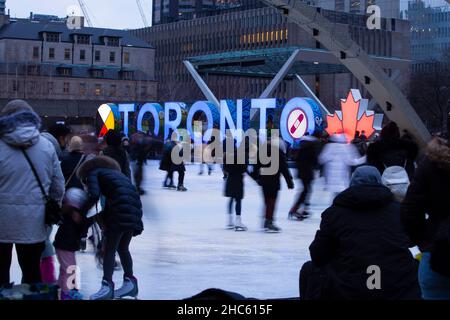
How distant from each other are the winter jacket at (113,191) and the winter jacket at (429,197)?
244 cm

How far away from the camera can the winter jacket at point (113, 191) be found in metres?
6.12

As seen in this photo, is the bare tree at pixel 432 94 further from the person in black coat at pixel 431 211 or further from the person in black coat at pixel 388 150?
the person in black coat at pixel 431 211

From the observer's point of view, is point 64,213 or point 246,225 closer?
point 64,213

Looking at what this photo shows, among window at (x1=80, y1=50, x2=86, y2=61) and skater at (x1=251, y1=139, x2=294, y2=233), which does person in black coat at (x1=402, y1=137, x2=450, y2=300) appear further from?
window at (x1=80, y1=50, x2=86, y2=61)

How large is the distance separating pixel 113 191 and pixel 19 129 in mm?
1300

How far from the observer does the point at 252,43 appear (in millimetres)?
85500

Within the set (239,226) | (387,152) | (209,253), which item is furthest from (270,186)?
(209,253)

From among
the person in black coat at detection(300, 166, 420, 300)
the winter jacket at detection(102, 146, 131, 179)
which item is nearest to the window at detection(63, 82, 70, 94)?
the winter jacket at detection(102, 146, 131, 179)

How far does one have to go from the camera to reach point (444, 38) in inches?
3051

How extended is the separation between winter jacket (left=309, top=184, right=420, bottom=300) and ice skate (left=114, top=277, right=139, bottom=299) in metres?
2.31

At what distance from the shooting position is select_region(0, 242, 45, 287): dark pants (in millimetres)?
4969
